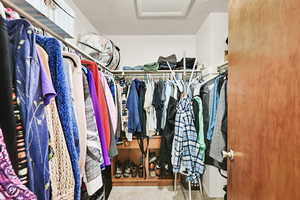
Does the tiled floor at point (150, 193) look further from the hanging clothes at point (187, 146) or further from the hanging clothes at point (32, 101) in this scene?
the hanging clothes at point (32, 101)

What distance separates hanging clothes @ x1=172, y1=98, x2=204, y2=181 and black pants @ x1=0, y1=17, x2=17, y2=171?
65.6 inches

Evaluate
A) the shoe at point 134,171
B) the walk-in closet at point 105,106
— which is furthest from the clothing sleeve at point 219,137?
the shoe at point 134,171

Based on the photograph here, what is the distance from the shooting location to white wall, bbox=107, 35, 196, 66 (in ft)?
9.89

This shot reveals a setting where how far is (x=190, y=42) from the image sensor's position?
301 cm

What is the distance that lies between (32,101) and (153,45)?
2656 mm

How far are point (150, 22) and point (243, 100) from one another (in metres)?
1.98

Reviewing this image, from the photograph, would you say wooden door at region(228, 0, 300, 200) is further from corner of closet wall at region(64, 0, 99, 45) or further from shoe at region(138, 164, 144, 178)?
shoe at region(138, 164, 144, 178)

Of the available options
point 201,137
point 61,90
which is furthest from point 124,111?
point 61,90

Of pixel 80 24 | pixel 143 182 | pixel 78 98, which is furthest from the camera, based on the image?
pixel 143 182

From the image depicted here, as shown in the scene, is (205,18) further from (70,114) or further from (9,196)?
(9,196)

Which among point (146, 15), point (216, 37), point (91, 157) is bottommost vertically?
point (91, 157)

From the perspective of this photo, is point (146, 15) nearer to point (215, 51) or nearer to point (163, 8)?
point (163, 8)

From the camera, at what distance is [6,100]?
47cm

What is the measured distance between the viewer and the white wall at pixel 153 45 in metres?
3.01
